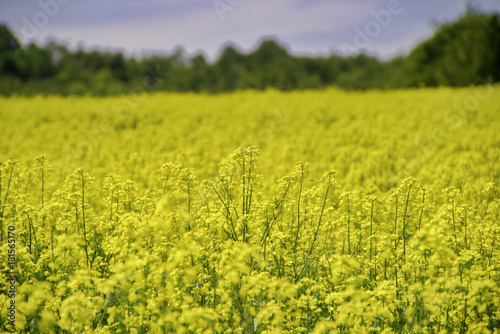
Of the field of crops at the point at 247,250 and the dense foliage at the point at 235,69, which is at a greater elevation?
the dense foliage at the point at 235,69

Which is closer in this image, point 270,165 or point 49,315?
point 49,315

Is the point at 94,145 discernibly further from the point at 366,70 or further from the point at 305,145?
the point at 366,70

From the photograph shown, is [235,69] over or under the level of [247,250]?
over

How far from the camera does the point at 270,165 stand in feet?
23.4

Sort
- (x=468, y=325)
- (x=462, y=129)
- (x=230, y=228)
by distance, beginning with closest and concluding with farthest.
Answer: (x=468, y=325)
(x=230, y=228)
(x=462, y=129)

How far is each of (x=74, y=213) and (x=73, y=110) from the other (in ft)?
38.6

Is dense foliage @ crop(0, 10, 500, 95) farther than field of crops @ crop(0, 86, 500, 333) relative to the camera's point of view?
Yes

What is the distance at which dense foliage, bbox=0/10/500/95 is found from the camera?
31.2 meters

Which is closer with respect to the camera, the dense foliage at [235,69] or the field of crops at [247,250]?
the field of crops at [247,250]

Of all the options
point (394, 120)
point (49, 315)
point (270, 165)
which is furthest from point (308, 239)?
point (394, 120)

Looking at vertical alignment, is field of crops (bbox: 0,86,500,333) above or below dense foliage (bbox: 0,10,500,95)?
below

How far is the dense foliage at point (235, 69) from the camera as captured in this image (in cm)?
3119

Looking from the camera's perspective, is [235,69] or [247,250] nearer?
[247,250]

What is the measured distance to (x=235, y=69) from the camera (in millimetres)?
52281
